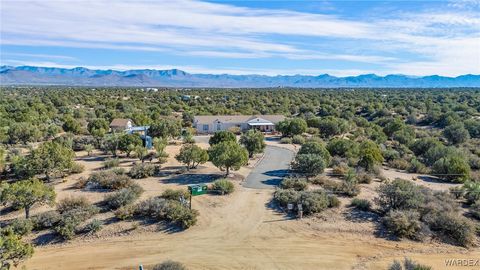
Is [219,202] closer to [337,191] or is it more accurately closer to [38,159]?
[337,191]

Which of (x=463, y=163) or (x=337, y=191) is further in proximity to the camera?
(x=463, y=163)

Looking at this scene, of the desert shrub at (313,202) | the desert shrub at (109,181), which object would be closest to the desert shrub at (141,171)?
the desert shrub at (109,181)

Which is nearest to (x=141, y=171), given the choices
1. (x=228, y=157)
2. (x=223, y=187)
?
(x=228, y=157)

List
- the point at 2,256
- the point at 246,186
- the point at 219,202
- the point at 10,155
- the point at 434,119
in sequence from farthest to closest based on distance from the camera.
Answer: the point at 434,119
the point at 10,155
the point at 246,186
the point at 219,202
the point at 2,256

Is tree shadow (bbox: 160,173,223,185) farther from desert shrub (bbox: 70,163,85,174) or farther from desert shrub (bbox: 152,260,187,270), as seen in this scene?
desert shrub (bbox: 152,260,187,270)

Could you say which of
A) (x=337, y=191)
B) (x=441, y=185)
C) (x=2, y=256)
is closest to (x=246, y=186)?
(x=337, y=191)

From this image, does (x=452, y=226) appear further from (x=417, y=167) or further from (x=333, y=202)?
(x=417, y=167)

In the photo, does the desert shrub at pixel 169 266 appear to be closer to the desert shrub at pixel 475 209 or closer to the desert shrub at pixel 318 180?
the desert shrub at pixel 318 180
